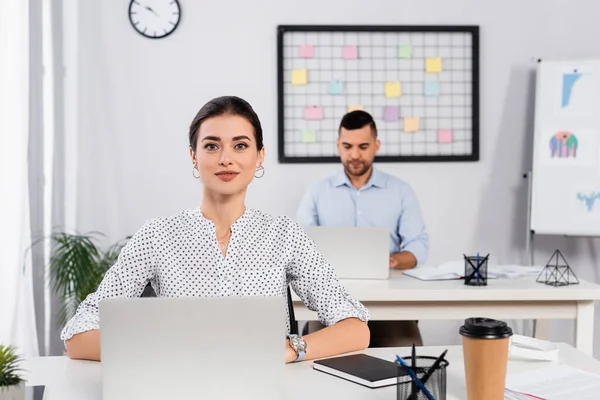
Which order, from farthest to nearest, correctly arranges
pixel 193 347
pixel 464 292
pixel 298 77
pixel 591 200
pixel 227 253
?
pixel 298 77
pixel 591 200
pixel 464 292
pixel 227 253
pixel 193 347

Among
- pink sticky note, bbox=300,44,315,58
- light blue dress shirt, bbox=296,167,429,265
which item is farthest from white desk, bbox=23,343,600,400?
pink sticky note, bbox=300,44,315,58

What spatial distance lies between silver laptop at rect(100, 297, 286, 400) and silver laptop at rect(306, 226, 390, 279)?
1.48 meters

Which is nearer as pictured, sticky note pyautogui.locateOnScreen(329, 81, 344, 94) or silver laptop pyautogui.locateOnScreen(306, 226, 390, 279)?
silver laptop pyautogui.locateOnScreen(306, 226, 390, 279)

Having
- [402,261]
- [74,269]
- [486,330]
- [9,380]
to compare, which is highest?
[486,330]

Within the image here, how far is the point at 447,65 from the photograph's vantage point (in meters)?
4.17

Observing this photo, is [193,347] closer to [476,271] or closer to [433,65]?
[476,271]

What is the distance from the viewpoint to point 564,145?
13.0 ft

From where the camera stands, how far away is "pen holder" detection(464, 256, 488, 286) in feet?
8.95

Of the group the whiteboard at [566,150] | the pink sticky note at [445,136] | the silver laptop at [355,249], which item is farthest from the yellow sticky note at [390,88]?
the silver laptop at [355,249]

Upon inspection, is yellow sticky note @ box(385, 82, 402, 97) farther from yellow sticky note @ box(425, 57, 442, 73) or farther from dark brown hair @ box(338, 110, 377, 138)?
dark brown hair @ box(338, 110, 377, 138)

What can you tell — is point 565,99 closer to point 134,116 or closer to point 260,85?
point 260,85

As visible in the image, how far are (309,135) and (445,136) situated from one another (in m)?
0.73

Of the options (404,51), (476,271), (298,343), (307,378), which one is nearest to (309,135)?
(404,51)

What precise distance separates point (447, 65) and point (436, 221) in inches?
33.1
